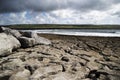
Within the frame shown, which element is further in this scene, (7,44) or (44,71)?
(7,44)

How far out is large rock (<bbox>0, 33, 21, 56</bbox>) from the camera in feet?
37.4

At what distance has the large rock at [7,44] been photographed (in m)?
11.4

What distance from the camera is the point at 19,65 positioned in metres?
8.90

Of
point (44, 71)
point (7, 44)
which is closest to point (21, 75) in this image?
point (44, 71)

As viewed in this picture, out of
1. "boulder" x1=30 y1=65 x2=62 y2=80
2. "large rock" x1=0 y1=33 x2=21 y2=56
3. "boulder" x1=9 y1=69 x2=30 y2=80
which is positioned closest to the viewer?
"boulder" x1=9 y1=69 x2=30 y2=80

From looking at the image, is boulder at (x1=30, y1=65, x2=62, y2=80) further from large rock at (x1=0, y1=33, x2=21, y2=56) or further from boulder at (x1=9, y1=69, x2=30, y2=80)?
large rock at (x1=0, y1=33, x2=21, y2=56)

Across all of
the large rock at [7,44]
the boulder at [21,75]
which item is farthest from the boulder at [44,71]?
the large rock at [7,44]

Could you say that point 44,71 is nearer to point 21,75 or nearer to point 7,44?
point 21,75

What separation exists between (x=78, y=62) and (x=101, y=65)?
1.12 metres

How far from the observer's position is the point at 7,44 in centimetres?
1205

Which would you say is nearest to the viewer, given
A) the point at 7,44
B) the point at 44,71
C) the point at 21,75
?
the point at 21,75

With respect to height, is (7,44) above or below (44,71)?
above

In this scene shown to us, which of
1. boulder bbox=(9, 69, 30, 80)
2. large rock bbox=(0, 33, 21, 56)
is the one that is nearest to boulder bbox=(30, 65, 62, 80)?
boulder bbox=(9, 69, 30, 80)

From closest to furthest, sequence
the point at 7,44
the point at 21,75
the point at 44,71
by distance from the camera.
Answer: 1. the point at 21,75
2. the point at 44,71
3. the point at 7,44
